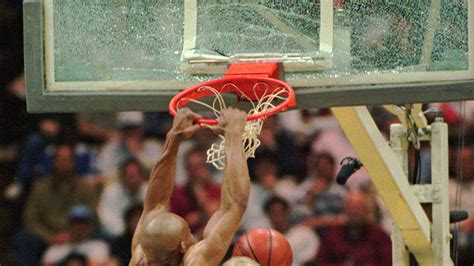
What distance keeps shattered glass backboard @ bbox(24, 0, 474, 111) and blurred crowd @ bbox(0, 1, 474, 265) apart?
110 inches

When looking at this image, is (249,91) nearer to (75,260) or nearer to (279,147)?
(279,147)

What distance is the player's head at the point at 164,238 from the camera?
4461 millimetres

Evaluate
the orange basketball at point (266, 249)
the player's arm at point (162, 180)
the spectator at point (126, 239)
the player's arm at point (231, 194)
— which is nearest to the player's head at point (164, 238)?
the player's arm at point (231, 194)

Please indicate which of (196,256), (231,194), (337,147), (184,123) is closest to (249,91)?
(184,123)

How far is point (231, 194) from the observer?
461cm

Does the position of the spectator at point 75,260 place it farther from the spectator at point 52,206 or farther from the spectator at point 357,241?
the spectator at point 357,241

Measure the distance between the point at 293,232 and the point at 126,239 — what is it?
3.55ft

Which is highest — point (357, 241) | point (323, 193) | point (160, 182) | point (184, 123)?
point (184, 123)

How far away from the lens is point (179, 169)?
8.15 metres

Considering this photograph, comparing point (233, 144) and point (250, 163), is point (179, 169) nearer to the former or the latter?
point (250, 163)

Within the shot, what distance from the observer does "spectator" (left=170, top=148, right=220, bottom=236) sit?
806 cm

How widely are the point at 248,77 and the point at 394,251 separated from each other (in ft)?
5.66

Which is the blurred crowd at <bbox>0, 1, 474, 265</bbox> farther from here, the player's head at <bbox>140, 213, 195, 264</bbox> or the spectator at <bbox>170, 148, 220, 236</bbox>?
the player's head at <bbox>140, 213, 195, 264</bbox>

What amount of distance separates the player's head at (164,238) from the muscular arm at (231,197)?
112mm
